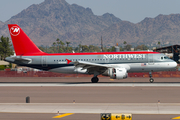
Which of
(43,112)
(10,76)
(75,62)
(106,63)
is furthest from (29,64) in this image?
(43,112)

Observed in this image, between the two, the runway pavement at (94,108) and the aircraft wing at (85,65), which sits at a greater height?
the aircraft wing at (85,65)

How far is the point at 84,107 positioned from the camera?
1944 centimetres

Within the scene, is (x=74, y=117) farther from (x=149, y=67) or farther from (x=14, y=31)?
(x=14, y=31)

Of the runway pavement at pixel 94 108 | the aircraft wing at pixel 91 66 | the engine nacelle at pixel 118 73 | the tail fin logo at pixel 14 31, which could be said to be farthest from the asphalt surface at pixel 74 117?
the tail fin logo at pixel 14 31

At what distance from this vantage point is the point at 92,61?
41250 mm

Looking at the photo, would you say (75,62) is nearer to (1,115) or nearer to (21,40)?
(21,40)

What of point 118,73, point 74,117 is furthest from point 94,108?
point 118,73

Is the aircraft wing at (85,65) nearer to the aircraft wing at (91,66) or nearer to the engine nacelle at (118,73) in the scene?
the aircraft wing at (91,66)

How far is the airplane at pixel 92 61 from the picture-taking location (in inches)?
1588

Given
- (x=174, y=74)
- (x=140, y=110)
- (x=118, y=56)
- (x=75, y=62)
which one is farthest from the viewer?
(x=174, y=74)

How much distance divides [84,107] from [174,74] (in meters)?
42.6

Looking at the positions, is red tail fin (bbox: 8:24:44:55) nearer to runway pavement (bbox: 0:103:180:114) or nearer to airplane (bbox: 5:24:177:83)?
airplane (bbox: 5:24:177:83)

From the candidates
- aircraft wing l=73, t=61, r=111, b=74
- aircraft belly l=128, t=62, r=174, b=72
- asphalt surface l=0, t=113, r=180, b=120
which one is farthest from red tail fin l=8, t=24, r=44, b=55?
asphalt surface l=0, t=113, r=180, b=120

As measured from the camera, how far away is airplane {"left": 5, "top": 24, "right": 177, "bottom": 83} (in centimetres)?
4034
